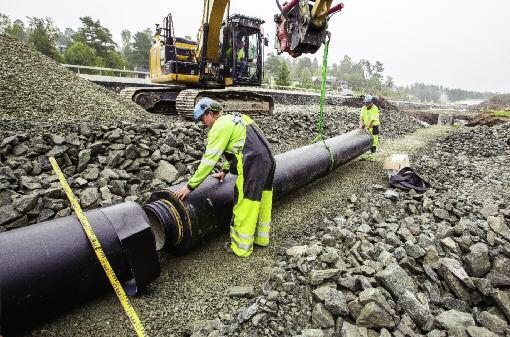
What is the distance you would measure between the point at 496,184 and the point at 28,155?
8.28 meters

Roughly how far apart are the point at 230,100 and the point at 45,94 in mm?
4798

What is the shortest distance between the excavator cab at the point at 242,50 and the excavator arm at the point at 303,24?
4.07 m

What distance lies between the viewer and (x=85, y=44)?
108 ft

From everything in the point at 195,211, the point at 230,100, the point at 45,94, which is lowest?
the point at 195,211

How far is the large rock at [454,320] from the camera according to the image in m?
2.34

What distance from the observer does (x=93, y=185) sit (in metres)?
4.43

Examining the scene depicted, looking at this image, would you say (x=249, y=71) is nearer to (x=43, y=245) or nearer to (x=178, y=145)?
(x=178, y=145)

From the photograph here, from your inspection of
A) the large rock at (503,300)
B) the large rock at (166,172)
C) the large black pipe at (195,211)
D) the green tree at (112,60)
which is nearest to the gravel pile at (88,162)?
the large rock at (166,172)

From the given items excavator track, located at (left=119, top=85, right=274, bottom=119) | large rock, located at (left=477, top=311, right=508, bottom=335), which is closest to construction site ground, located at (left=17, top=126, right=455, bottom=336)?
large rock, located at (left=477, top=311, right=508, bottom=335)

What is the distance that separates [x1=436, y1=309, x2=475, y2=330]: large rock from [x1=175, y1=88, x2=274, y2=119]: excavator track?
7.05 metres

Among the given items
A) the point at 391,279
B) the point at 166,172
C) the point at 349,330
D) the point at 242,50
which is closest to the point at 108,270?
the point at 349,330

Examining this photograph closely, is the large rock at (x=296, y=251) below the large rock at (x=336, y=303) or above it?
below

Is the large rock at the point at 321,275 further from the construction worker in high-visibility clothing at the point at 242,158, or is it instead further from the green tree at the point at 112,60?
the green tree at the point at 112,60

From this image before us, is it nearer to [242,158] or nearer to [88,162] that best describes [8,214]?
[88,162]
